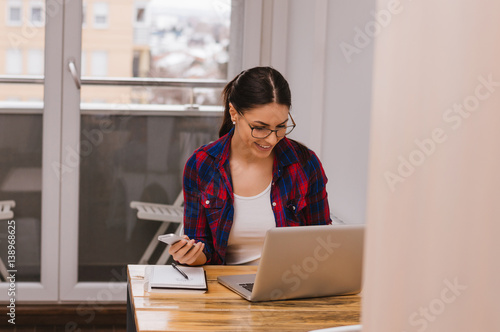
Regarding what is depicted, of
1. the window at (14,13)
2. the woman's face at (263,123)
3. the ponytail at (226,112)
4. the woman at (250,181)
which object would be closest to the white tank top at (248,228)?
the woman at (250,181)

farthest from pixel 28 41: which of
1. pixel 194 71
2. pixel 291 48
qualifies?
pixel 291 48

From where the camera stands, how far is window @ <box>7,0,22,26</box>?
3143 millimetres

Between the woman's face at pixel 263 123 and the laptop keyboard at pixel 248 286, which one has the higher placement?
the woman's face at pixel 263 123

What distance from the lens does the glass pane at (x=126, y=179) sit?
3354mm

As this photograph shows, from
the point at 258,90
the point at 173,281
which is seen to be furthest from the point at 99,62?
the point at 173,281

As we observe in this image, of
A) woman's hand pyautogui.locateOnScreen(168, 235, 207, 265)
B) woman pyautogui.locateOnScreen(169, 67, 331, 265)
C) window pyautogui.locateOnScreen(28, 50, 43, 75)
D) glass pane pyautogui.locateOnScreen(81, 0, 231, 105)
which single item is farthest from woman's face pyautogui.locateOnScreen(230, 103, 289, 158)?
window pyautogui.locateOnScreen(28, 50, 43, 75)

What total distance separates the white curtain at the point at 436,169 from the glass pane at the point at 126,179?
2.91 m

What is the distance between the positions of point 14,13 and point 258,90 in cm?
165

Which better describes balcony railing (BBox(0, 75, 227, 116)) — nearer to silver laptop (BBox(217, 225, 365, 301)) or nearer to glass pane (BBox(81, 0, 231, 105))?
glass pane (BBox(81, 0, 231, 105))

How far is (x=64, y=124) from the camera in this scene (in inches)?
127

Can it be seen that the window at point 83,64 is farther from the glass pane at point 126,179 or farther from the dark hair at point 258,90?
the dark hair at point 258,90

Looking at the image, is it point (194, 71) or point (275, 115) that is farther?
point (194, 71)

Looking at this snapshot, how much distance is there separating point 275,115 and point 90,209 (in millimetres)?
1638

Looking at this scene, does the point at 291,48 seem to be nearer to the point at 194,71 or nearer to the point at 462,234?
the point at 194,71
